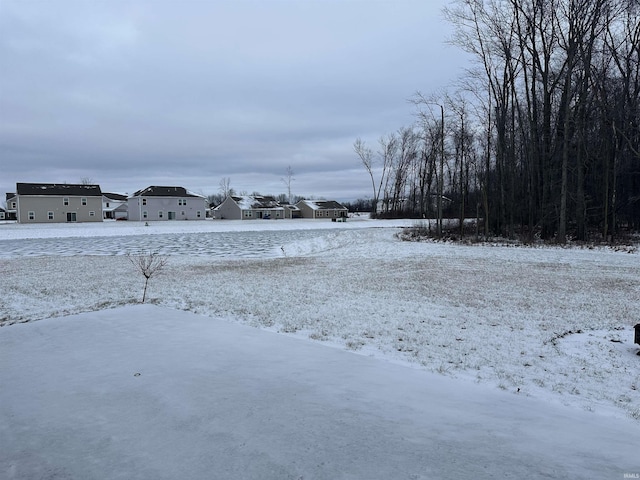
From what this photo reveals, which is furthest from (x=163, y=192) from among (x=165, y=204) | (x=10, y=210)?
(x=10, y=210)

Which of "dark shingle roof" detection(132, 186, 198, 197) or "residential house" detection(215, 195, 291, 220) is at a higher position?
"dark shingle roof" detection(132, 186, 198, 197)

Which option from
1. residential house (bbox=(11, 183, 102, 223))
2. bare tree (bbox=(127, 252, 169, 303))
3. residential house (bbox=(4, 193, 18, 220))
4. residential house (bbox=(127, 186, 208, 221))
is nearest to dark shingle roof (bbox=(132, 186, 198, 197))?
residential house (bbox=(127, 186, 208, 221))

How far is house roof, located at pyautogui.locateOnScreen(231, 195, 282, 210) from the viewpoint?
7950 centimetres

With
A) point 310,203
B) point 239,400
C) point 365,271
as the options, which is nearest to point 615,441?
point 239,400

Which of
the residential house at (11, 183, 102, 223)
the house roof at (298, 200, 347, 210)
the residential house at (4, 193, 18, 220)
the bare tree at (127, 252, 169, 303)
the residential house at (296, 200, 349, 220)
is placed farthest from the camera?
the residential house at (4, 193, 18, 220)

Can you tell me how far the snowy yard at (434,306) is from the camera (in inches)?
188

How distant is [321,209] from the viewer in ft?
292

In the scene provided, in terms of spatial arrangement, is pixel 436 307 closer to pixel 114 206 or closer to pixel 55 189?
pixel 55 189

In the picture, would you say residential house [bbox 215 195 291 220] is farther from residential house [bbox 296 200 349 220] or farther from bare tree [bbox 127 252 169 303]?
bare tree [bbox 127 252 169 303]

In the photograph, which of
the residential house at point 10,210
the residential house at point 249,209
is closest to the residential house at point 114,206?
the residential house at point 249,209

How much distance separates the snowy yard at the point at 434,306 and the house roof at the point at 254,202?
64.2 m

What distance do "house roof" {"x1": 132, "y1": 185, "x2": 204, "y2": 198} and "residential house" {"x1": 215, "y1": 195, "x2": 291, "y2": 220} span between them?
9.83 meters

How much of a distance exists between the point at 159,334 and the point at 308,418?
133 inches

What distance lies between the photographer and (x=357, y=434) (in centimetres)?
313
